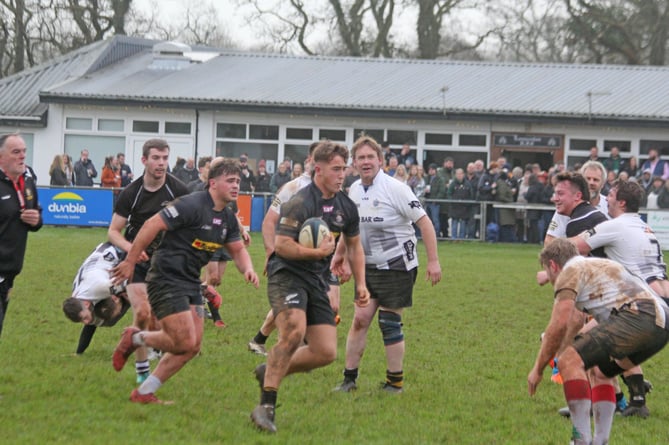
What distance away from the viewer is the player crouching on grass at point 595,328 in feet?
21.5

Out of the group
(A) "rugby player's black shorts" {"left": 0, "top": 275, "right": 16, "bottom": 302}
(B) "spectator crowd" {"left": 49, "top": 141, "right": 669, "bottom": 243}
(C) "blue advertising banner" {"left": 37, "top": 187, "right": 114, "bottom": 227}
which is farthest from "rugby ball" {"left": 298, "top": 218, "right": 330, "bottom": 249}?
(C) "blue advertising banner" {"left": 37, "top": 187, "right": 114, "bottom": 227}

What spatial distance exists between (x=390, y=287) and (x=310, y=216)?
5.06 feet

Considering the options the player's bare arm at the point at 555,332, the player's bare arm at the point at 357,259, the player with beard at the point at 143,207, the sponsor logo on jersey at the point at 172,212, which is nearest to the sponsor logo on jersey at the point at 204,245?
the sponsor logo on jersey at the point at 172,212

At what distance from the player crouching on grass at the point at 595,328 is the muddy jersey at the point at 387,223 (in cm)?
215

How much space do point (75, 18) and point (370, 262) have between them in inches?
1521

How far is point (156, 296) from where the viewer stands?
25.5ft

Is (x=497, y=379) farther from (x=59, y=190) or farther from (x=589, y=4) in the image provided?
(x=589, y=4)

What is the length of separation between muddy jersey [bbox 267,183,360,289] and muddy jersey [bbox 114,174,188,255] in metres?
1.69

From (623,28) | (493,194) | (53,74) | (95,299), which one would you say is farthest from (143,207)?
(623,28)

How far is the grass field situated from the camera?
715 cm

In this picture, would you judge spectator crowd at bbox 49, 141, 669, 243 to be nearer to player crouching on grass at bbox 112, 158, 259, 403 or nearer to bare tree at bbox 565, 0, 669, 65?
player crouching on grass at bbox 112, 158, 259, 403

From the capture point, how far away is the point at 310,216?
755 centimetres

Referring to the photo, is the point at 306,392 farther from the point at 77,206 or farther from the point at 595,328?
the point at 77,206

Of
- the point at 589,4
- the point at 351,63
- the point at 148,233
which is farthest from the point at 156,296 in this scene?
the point at 589,4
